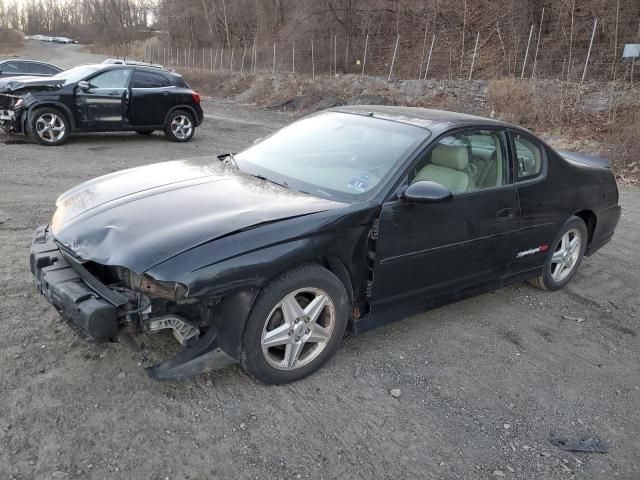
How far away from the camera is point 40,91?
32.2 ft

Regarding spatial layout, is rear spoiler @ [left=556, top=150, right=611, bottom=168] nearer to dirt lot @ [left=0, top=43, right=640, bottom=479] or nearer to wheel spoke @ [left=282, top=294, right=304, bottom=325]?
dirt lot @ [left=0, top=43, right=640, bottom=479]

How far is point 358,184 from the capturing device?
3672mm

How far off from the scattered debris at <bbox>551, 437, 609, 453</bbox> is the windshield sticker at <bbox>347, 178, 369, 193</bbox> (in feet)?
6.03

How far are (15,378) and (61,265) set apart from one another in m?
0.66

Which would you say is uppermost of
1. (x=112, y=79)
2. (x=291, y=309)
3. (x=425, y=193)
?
(x=112, y=79)

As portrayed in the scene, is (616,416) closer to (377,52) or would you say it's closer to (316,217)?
(316,217)

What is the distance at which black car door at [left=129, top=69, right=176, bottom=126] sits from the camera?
36.6ft

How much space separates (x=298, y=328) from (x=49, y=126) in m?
8.80

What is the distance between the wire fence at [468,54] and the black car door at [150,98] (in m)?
12.3

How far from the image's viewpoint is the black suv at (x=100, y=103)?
32.3 feet

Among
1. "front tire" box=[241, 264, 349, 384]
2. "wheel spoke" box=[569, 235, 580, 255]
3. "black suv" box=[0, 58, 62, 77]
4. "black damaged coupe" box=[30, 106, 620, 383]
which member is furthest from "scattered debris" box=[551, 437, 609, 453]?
"black suv" box=[0, 58, 62, 77]

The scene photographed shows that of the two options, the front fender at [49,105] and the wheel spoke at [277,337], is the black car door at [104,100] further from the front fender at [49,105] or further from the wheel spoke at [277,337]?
the wheel spoke at [277,337]

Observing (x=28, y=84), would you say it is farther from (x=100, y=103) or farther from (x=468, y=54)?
(x=468, y=54)

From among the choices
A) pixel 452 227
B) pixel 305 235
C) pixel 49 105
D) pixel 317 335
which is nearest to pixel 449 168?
pixel 452 227
